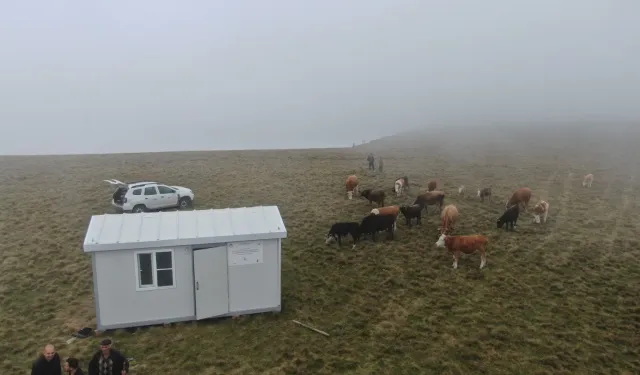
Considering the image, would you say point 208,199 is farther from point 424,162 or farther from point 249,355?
point 424,162

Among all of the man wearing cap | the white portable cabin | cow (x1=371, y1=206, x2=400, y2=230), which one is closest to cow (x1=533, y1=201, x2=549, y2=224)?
cow (x1=371, y1=206, x2=400, y2=230)

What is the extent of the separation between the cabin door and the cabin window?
76 cm

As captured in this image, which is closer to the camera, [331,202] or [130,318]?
[130,318]

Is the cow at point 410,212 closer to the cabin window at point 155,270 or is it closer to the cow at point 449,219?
the cow at point 449,219

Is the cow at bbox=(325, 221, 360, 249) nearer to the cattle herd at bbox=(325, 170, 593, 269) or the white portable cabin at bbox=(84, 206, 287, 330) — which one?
the cattle herd at bbox=(325, 170, 593, 269)

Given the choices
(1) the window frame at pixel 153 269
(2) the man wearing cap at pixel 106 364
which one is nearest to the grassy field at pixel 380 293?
(1) the window frame at pixel 153 269

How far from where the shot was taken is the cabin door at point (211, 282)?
1457 centimetres

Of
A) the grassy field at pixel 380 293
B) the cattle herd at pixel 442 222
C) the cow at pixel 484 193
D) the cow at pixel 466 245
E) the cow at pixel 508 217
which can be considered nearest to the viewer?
the grassy field at pixel 380 293

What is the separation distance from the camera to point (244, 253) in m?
14.9

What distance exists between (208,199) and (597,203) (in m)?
23.5

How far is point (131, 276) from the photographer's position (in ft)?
46.2

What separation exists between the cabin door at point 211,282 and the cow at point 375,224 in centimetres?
792

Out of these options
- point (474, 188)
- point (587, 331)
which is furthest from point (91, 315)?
point (474, 188)

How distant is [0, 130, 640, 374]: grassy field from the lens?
1291 centimetres
